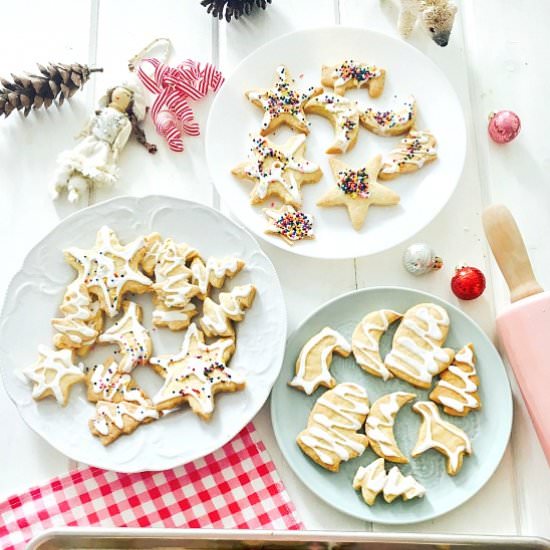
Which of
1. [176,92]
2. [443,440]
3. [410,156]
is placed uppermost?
[176,92]

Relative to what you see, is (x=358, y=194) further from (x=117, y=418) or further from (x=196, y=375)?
(x=117, y=418)

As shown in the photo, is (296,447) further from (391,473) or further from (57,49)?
(57,49)

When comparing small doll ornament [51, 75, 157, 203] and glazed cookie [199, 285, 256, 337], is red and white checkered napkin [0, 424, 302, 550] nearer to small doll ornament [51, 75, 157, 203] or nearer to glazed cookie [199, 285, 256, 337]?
glazed cookie [199, 285, 256, 337]

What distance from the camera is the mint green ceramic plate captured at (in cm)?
129

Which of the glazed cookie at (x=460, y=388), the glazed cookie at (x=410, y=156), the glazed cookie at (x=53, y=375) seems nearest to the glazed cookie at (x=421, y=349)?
the glazed cookie at (x=460, y=388)

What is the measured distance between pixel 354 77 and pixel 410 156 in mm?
175

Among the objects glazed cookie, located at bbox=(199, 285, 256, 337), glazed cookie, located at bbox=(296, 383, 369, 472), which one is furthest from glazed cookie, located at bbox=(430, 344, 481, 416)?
glazed cookie, located at bbox=(199, 285, 256, 337)

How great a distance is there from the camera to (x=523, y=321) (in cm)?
129

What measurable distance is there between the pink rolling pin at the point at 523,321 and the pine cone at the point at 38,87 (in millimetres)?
748

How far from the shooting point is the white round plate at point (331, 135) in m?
1.39

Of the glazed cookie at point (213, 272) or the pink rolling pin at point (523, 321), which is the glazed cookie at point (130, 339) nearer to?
the glazed cookie at point (213, 272)

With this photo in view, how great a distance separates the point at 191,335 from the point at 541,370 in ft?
1.80

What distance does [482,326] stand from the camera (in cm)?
141

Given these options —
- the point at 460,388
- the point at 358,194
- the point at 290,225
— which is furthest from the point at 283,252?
the point at 460,388
